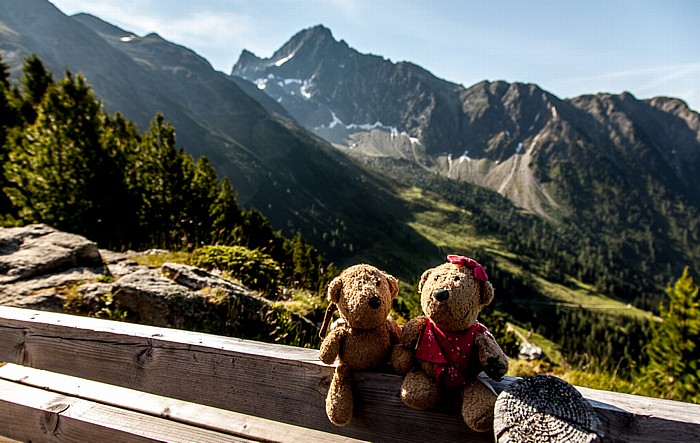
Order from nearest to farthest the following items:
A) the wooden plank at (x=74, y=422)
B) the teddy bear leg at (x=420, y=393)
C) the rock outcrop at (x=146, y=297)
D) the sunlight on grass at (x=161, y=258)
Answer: the teddy bear leg at (x=420, y=393) → the wooden plank at (x=74, y=422) → the rock outcrop at (x=146, y=297) → the sunlight on grass at (x=161, y=258)

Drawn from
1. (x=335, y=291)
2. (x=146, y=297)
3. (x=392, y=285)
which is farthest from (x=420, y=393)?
(x=146, y=297)

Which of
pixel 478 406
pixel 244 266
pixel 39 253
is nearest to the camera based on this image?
pixel 478 406

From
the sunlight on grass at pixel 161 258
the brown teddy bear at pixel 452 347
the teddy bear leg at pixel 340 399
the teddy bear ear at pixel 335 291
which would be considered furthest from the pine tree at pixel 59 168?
the brown teddy bear at pixel 452 347

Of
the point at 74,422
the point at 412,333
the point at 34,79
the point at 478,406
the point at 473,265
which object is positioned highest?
the point at 34,79

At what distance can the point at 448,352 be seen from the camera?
2.23m

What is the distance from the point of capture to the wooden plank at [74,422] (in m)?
2.48

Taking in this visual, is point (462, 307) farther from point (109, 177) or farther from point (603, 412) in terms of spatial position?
point (109, 177)

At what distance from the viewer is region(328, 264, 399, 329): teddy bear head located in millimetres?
2279

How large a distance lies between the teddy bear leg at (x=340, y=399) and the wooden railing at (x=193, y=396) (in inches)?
4.1

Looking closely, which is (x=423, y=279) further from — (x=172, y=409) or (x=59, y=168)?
(x=59, y=168)

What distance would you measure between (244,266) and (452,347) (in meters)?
6.84

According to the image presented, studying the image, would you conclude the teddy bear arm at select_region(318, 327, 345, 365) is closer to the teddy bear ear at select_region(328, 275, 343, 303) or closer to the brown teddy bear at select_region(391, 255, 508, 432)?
the teddy bear ear at select_region(328, 275, 343, 303)

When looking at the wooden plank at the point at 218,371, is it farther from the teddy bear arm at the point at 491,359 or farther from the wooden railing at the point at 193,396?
the teddy bear arm at the point at 491,359

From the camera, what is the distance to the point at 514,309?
128375 millimetres
